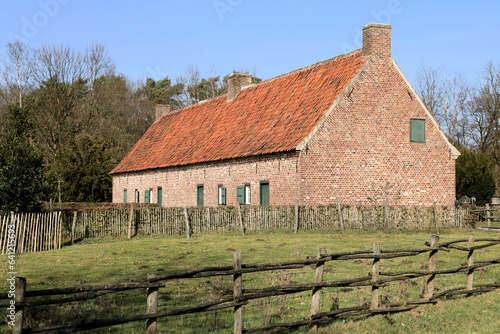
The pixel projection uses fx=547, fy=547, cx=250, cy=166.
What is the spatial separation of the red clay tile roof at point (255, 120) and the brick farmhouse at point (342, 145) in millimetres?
80

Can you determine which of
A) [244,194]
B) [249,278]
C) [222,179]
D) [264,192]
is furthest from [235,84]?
[249,278]

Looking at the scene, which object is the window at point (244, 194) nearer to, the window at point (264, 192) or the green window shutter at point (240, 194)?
the green window shutter at point (240, 194)

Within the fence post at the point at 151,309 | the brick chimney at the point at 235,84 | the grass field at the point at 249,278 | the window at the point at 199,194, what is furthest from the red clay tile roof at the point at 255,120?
the fence post at the point at 151,309

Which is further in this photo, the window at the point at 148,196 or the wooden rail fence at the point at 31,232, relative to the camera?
the window at the point at 148,196

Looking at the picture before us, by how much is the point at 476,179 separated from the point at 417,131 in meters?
12.6

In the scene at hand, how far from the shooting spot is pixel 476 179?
35.4m

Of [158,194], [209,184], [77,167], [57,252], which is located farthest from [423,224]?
[77,167]

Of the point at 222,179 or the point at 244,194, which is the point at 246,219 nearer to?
the point at 244,194

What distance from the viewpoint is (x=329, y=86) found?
25.4 metres

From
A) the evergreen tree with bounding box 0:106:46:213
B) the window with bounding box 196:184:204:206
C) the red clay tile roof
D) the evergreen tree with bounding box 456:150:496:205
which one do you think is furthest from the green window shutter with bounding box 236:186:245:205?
the evergreen tree with bounding box 456:150:496:205

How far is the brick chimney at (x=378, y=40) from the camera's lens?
80.6ft

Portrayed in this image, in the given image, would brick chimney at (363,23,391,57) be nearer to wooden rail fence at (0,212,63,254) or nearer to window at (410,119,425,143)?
window at (410,119,425,143)

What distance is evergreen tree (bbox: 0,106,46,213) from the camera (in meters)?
19.0

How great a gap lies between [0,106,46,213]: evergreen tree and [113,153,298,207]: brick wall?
9617 mm
